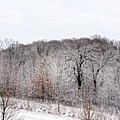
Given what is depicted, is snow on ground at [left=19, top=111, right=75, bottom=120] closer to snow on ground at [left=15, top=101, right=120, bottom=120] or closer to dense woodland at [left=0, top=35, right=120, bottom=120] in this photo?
snow on ground at [left=15, top=101, right=120, bottom=120]

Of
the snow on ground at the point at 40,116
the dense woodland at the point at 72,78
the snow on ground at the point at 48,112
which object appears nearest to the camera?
the snow on ground at the point at 40,116

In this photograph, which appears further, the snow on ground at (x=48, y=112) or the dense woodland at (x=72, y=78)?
the dense woodland at (x=72, y=78)

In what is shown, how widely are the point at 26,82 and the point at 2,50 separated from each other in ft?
75.2

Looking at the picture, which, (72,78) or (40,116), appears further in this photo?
(72,78)

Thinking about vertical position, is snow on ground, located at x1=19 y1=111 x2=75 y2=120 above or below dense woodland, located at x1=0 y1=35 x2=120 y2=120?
below

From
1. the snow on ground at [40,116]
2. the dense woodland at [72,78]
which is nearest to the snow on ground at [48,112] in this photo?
the snow on ground at [40,116]

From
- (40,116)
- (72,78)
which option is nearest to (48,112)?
(40,116)

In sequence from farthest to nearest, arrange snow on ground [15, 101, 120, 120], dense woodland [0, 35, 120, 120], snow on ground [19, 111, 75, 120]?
1. dense woodland [0, 35, 120, 120]
2. snow on ground [15, 101, 120, 120]
3. snow on ground [19, 111, 75, 120]

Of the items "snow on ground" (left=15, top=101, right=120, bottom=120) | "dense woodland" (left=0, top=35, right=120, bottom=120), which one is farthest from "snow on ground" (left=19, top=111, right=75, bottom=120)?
"dense woodland" (left=0, top=35, right=120, bottom=120)

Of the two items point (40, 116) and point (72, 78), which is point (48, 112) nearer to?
point (40, 116)

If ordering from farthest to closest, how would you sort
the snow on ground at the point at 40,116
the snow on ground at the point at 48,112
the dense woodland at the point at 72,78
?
the dense woodland at the point at 72,78 < the snow on ground at the point at 48,112 < the snow on ground at the point at 40,116

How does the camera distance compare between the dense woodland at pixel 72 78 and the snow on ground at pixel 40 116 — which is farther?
the dense woodland at pixel 72 78

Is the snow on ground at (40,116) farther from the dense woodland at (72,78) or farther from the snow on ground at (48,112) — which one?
the dense woodland at (72,78)

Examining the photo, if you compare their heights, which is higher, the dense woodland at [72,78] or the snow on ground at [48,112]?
the dense woodland at [72,78]
